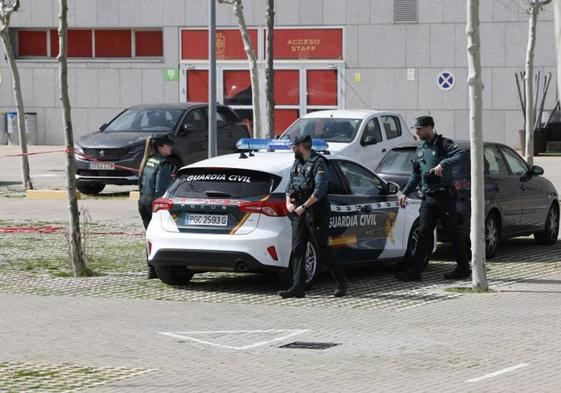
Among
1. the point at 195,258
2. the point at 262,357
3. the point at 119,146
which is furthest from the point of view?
the point at 119,146

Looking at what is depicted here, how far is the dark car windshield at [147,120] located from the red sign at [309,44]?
477 inches

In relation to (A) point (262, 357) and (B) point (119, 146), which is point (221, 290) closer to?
(A) point (262, 357)

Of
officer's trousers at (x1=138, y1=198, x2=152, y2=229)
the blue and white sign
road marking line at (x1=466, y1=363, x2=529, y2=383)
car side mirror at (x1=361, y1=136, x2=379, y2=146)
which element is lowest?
road marking line at (x1=466, y1=363, x2=529, y2=383)

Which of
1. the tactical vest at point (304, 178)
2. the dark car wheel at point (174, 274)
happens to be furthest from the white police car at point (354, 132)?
the tactical vest at point (304, 178)

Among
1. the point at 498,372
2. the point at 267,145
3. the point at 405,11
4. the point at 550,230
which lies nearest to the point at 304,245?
the point at 267,145

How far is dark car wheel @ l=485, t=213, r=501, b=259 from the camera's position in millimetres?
16797

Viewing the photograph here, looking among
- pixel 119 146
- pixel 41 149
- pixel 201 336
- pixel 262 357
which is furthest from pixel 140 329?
pixel 41 149

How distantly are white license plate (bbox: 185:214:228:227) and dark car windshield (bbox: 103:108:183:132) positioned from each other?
503 inches

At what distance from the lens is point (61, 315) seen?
12.6 meters

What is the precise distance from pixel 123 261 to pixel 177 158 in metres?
9.30

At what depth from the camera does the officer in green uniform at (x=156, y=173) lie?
14914mm

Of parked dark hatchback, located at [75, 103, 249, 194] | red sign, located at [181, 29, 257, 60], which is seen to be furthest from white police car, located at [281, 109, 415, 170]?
red sign, located at [181, 29, 257, 60]

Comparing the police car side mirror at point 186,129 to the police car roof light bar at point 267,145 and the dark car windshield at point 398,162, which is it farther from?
the police car roof light bar at point 267,145

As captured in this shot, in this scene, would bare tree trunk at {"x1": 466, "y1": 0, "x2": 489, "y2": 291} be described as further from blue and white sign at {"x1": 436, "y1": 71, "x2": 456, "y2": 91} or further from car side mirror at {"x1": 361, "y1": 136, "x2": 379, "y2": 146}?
blue and white sign at {"x1": 436, "y1": 71, "x2": 456, "y2": 91}
